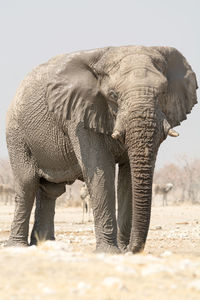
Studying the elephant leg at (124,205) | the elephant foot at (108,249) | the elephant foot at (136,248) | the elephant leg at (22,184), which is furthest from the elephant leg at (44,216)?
the elephant foot at (136,248)

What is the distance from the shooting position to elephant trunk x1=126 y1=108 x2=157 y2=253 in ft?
23.3

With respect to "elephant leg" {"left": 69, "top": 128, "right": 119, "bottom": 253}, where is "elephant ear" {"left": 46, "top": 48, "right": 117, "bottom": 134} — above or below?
above

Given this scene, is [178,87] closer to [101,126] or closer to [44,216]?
[101,126]

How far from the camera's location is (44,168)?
9930 millimetres

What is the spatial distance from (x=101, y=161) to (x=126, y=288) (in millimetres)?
3901

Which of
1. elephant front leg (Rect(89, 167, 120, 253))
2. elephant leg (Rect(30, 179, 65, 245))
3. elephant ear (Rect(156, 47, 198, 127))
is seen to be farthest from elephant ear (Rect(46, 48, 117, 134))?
elephant leg (Rect(30, 179, 65, 245))

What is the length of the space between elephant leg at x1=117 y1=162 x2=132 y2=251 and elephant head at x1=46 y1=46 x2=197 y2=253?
1044 millimetres

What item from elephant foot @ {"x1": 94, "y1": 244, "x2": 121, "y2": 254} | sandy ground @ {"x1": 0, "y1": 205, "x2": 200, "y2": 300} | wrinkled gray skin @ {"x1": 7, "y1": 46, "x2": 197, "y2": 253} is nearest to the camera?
sandy ground @ {"x1": 0, "y1": 205, "x2": 200, "y2": 300}

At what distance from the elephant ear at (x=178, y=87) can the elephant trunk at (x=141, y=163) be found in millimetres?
1214

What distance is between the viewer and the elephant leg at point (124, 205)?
9.06 m

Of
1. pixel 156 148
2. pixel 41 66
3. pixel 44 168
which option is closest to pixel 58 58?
pixel 41 66

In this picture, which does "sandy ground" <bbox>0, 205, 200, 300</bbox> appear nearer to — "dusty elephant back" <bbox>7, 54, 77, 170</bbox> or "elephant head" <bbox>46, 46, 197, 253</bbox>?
"elephant head" <bbox>46, 46, 197, 253</bbox>

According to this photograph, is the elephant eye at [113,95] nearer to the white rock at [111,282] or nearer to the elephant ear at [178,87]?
the elephant ear at [178,87]

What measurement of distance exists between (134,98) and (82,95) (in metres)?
1.24
